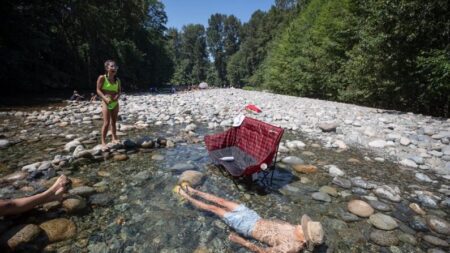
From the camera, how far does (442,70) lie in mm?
10242

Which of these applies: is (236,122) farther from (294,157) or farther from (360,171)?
(360,171)

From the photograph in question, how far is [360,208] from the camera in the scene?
169 inches

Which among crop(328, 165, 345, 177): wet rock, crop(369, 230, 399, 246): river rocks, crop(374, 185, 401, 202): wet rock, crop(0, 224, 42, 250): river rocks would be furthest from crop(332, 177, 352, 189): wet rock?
crop(0, 224, 42, 250): river rocks

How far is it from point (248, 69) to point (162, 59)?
2984 centimetres

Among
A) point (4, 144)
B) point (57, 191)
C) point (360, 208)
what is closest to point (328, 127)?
point (360, 208)

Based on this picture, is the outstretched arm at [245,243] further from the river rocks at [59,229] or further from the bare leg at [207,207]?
the river rocks at [59,229]

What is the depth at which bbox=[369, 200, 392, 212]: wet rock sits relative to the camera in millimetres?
4348

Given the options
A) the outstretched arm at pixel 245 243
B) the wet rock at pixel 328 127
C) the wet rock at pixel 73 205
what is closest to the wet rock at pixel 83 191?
the wet rock at pixel 73 205

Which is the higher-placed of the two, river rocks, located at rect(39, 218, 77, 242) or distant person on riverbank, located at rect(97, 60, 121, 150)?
distant person on riverbank, located at rect(97, 60, 121, 150)

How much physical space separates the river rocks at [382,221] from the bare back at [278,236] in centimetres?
149

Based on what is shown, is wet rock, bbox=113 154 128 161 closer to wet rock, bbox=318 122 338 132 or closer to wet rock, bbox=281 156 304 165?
wet rock, bbox=281 156 304 165

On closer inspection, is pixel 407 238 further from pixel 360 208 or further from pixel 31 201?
pixel 31 201

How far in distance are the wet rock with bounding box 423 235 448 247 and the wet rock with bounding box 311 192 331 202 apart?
140 centimetres

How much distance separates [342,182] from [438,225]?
167cm
